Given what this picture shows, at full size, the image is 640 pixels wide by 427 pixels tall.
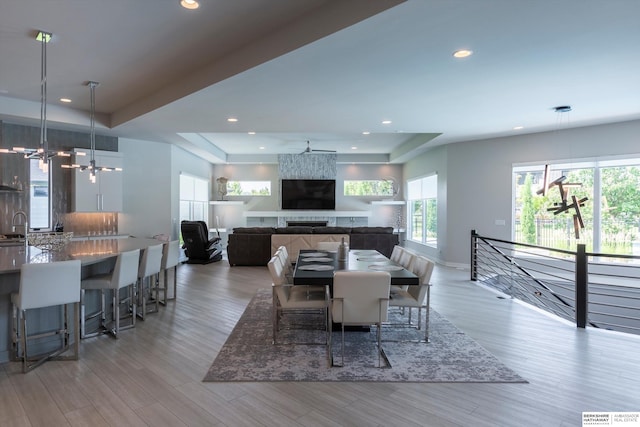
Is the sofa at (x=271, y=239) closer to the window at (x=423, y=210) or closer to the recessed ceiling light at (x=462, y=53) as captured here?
the window at (x=423, y=210)

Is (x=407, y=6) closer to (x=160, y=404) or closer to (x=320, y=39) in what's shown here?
(x=320, y=39)

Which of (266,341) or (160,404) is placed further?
(266,341)

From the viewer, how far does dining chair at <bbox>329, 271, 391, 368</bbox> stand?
2.98m

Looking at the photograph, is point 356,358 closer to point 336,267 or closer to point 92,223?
point 336,267

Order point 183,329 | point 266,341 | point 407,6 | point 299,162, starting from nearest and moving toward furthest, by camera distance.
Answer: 1. point 407,6
2. point 266,341
3. point 183,329
4. point 299,162

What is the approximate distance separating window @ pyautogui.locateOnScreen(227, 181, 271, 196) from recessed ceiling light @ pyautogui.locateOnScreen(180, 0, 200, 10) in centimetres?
966

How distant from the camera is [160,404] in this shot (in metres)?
2.45

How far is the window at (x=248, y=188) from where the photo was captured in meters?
12.4

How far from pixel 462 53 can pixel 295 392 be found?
3423 millimetres

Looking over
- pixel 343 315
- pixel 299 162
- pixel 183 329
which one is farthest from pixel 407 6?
pixel 299 162

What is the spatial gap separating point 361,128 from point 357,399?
5142mm

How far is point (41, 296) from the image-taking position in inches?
115

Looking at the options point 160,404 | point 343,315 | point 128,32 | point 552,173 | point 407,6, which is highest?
point 128,32

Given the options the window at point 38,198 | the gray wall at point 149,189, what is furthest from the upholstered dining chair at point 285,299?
the window at point 38,198
